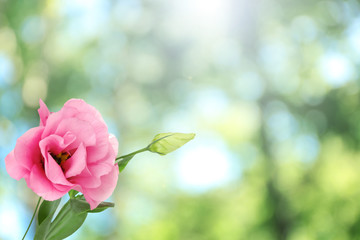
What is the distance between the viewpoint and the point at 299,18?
750cm

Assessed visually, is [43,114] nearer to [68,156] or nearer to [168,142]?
[68,156]

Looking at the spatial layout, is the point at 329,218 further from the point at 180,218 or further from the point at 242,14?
the point at 242,14

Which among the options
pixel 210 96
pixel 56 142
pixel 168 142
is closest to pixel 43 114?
pixel 56 142

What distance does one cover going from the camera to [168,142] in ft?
1.88

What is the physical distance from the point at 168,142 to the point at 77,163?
0.12 m

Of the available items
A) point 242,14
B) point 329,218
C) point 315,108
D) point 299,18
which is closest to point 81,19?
point 242,14

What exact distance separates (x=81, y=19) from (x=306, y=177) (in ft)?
16.0

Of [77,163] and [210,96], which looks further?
[210,96]

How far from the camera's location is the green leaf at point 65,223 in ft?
1.79

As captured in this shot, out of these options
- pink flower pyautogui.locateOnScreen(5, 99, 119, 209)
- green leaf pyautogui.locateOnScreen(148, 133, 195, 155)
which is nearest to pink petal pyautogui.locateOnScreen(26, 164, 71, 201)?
pink flower pyautogui.locateOnScreen(5, 99, 119, 209)

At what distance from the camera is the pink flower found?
1.68 feet

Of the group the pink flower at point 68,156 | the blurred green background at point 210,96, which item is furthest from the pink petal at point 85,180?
the blurred green background at point 210,96

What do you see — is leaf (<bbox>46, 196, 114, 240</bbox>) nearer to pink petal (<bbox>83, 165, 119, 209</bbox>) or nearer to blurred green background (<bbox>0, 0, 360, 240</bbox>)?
pink petal (<bbox>83, 165, 119, 209</bbox>)

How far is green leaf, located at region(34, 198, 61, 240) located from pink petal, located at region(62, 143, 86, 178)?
0.06 m
